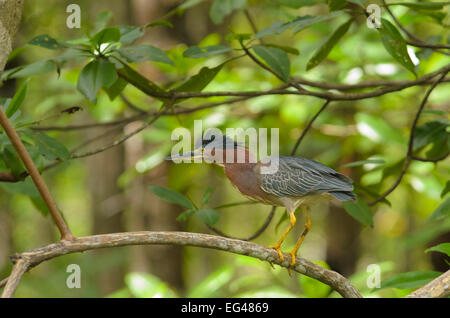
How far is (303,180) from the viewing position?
231cm

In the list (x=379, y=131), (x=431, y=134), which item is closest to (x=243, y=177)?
(x=431, y=134)

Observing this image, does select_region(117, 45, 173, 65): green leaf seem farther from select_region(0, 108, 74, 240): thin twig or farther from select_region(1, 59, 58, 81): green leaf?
select_region(0, 108, 74, 240): thin twig

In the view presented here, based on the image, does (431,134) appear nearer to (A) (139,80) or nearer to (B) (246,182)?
(B) (246,182)

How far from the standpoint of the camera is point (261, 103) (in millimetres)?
4148

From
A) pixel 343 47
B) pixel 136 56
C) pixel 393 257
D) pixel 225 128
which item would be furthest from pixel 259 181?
pixel 393 257

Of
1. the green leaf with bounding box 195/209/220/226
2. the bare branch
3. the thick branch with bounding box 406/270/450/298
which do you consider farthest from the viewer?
the green leaf with bounding box 195/209/220/226

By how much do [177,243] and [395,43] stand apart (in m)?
1.35

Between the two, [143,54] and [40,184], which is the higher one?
[143,54]

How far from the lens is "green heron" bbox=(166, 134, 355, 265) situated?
227cm

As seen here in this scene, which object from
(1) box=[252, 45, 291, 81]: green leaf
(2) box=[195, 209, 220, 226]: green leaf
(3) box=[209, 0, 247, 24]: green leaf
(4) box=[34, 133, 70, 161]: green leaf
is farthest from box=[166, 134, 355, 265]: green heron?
(3) box=[209, 0, 247, 24]: green leaf

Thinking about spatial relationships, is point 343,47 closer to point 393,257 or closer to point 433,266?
point 433,266

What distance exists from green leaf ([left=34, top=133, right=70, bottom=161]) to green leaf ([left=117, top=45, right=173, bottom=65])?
52cm

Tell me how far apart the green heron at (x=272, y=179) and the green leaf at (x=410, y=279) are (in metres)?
0.48
